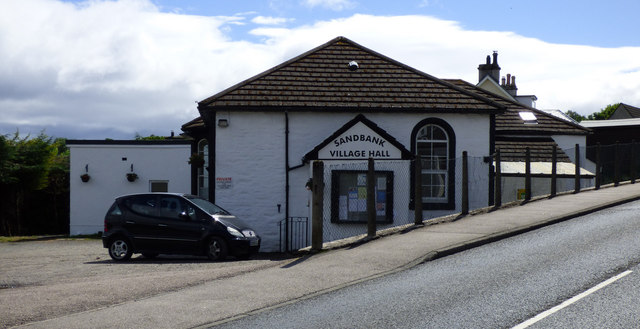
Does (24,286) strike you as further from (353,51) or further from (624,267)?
(353,51)

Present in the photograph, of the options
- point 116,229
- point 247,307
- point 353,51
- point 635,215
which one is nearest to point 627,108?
point 353,51

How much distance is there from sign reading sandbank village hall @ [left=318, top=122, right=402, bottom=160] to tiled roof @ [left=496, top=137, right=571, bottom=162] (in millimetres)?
6545

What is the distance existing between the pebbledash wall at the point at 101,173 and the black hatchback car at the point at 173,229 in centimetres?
1338

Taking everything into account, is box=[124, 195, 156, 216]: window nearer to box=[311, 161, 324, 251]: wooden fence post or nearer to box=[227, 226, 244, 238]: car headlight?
box=[227, 226, 244, 238]: car headlight

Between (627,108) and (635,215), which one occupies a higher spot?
(627,108)

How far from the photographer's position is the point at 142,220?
1644 cm

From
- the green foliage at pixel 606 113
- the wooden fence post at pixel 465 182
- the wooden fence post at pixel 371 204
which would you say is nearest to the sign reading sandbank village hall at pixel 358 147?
the wooden fence post at pixel 465 182

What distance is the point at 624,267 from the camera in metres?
9.66

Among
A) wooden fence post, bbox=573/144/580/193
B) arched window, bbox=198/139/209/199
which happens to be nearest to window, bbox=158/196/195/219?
arched window, bbox=198/139/209/199

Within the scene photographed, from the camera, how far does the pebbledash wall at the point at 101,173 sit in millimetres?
29734

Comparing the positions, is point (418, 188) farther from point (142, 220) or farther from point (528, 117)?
point (528, 117)

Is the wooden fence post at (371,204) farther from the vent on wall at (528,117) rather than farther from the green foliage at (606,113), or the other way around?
the green foliage at (606,113)

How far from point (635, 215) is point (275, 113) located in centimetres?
1085

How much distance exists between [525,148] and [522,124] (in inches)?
69.2
